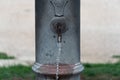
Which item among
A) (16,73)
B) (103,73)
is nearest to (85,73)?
(103,73)

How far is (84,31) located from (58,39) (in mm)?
6114

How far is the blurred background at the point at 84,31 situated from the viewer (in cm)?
696

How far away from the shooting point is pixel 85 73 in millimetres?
5180

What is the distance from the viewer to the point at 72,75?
2.87 m

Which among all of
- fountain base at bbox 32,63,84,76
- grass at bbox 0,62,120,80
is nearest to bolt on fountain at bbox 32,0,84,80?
fountain base at bbox 32,63,84,76

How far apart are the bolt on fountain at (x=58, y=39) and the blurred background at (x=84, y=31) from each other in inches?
122

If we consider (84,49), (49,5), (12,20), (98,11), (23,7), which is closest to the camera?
(49,5)

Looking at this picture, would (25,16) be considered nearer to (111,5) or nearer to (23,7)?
(23,7)

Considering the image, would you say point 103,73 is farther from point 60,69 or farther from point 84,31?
point 84,31

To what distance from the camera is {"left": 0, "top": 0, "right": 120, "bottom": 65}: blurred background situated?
6.96 metres

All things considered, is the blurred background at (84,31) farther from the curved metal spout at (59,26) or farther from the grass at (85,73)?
the curved metal spout at (59,26)

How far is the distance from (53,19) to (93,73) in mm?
2349

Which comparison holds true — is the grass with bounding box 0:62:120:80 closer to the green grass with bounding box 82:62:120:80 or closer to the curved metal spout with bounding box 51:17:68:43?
the green grass with bounding box 82:62:120:80

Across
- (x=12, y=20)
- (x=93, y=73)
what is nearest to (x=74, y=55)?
(x=93, y=73)
